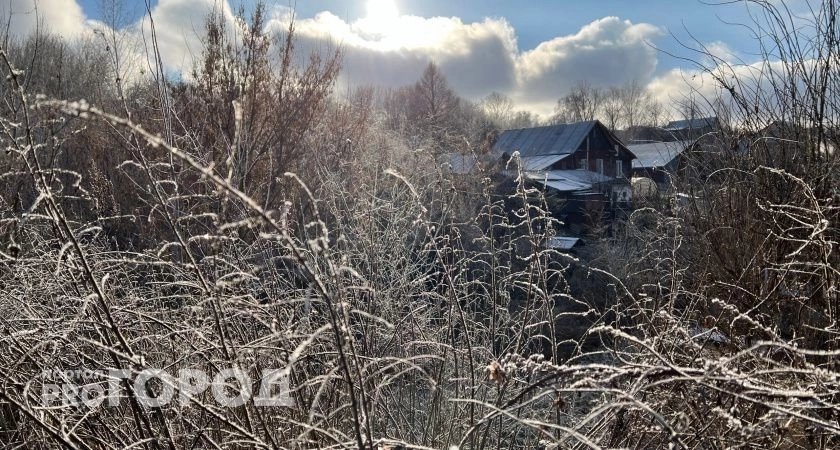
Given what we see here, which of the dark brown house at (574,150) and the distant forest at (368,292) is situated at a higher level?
the dark brown house at (574,150)

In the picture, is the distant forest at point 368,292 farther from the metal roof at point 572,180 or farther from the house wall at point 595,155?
the house wall at point 595,155

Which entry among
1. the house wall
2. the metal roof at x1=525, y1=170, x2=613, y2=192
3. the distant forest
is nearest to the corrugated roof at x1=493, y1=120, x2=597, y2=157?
the house wall

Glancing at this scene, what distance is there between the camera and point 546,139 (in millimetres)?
29750

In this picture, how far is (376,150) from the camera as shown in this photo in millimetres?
13820

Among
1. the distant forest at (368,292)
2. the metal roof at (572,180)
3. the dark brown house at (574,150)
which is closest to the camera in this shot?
the distant forest at (368,292)

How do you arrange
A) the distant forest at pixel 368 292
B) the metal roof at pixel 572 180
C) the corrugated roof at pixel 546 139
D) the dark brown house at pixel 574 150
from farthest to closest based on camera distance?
the corrugated roof at pixel 546 139 < the dark brown house at pixel 574 150 < the metal roof at pixel 572 180 < the distant forest at pixel 368 292

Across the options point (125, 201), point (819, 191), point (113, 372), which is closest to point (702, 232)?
point (819, 191)

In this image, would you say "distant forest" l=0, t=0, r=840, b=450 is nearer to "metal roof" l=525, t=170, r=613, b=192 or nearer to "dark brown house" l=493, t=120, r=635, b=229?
"metal roof" l=525, t=170, r=613, b=192

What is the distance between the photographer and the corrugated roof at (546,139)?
28266 mm

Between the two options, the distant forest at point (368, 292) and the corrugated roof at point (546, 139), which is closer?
the distant forest at point (368, 292)

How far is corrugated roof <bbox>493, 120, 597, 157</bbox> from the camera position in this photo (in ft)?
92.7

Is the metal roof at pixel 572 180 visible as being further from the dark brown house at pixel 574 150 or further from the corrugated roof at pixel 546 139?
the corrugated roof at pixel 546 139

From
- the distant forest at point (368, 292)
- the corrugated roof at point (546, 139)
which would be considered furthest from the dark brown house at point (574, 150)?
the distant forest at point (368, 292)

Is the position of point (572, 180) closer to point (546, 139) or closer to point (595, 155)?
point (595, 155)
